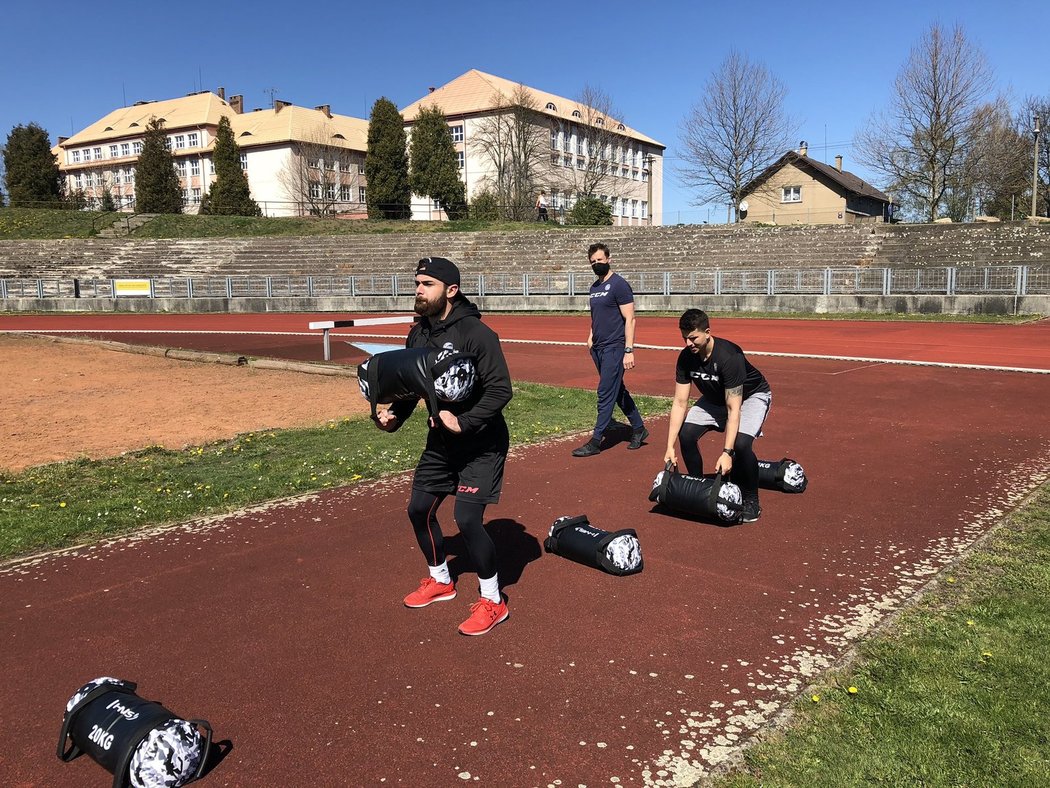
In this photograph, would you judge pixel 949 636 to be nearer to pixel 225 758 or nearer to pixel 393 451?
pixel 225 758

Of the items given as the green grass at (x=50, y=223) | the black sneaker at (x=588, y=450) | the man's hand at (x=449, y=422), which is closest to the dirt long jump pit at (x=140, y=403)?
the black sneaker at (x=588, y=450)

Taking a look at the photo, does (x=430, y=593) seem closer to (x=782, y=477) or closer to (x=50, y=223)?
(x=782, y=477)

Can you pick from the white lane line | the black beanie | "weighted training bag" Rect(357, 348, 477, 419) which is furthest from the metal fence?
"weighted training bag" Rect(357, 348, 477, 419)

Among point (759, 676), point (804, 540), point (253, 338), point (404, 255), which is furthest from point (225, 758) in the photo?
point (404, 255)

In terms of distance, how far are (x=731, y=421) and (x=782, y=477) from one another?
1281 millimetres

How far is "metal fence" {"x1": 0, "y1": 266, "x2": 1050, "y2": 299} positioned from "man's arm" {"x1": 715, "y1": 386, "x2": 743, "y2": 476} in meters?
22.5

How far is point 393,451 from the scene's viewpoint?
8.55 metres

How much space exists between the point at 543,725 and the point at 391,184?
6038cm

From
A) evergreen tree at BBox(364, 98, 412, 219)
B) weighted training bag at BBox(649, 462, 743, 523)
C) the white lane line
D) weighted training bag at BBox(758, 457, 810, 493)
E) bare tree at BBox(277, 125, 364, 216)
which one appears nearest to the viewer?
weighted training bag at BBox(649, 462, 743, 523)

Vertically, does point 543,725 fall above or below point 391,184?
below

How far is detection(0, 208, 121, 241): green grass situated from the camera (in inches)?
1874

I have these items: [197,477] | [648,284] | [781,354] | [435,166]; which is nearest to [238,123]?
[435,166]

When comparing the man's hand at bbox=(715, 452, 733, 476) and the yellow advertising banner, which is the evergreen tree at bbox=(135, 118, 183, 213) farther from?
the man's hand at bbox=(715, 452, 733, 476)

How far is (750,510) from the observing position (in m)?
5.95
